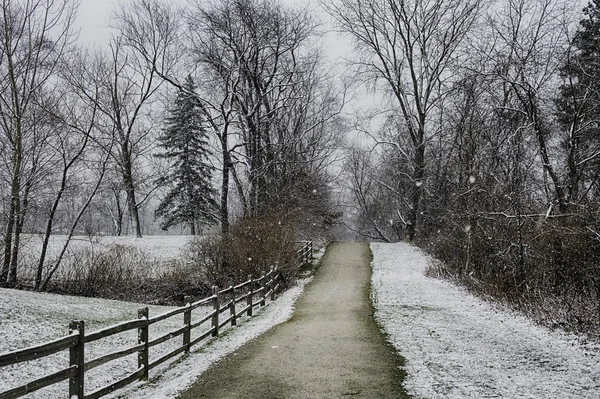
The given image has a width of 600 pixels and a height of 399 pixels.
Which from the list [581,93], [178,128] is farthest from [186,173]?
[581,93]

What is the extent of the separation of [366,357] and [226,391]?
2.91m

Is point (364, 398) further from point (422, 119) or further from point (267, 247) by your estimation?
point (422, 119)

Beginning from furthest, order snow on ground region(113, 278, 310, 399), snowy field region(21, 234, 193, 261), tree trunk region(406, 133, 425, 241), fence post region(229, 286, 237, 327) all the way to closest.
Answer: tree trunk region(406, 133, 425, 241)
snowy field region(21, 234, 193, 261)
fence post region(229, 286, 237, 327)
snow on ground region(113, 278, 310, 399)

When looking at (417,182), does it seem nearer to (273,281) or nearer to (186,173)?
(186,173)

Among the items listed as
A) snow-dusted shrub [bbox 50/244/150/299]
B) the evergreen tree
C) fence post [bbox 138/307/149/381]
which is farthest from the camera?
snow-dusted shrub [bbox 50/244/150/299]

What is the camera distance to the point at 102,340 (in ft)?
37.6

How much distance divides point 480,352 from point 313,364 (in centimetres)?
306

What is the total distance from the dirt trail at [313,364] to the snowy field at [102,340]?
0.51m

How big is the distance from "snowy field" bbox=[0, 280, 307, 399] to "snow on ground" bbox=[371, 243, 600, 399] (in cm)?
335

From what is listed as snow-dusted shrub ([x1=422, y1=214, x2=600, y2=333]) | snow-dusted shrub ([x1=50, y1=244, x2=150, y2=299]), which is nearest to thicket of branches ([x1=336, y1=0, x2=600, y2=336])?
snow-dusted shrub ([x1=422, y1=214, x2=600, y2=333])

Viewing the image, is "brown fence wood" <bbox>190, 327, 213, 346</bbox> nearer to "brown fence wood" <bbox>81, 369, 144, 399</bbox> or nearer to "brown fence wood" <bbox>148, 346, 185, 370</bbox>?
"brown fence wood" <bbox>148, 346, 185, 370</bbox>

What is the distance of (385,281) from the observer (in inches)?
851

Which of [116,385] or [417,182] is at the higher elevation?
[417,182]

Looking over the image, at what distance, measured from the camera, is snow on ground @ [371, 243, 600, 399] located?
23.1 feet
